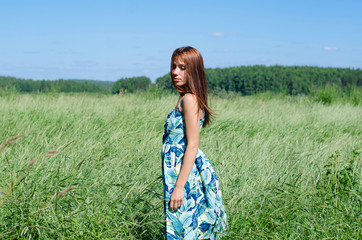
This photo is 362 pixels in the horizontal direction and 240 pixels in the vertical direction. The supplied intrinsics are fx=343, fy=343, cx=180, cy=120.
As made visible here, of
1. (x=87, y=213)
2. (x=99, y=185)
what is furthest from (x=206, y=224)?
(x=99, y=185)

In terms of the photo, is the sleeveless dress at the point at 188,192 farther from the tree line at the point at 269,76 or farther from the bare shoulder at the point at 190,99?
the tree line at the point at 269,76

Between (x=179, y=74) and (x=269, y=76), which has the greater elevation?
(x=269, y=76)

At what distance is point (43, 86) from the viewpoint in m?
9.04

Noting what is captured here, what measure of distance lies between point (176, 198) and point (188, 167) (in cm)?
20

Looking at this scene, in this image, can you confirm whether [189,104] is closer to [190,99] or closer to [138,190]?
[190,99]

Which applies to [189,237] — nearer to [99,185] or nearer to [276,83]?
[99,185]

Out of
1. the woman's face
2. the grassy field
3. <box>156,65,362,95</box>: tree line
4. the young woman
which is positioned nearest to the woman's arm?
the young woman

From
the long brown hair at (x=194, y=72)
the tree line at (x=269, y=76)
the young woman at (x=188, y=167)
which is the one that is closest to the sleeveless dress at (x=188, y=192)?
the young woman at (x=188, y=167)

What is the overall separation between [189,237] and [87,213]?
2.34 feet

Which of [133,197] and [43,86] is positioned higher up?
[43,86]

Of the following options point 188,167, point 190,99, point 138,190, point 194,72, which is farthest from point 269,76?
point 188,167

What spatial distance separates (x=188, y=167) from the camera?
196 centimetres

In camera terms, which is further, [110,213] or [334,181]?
[334,181]

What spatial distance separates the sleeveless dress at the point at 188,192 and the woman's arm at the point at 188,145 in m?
0.07
